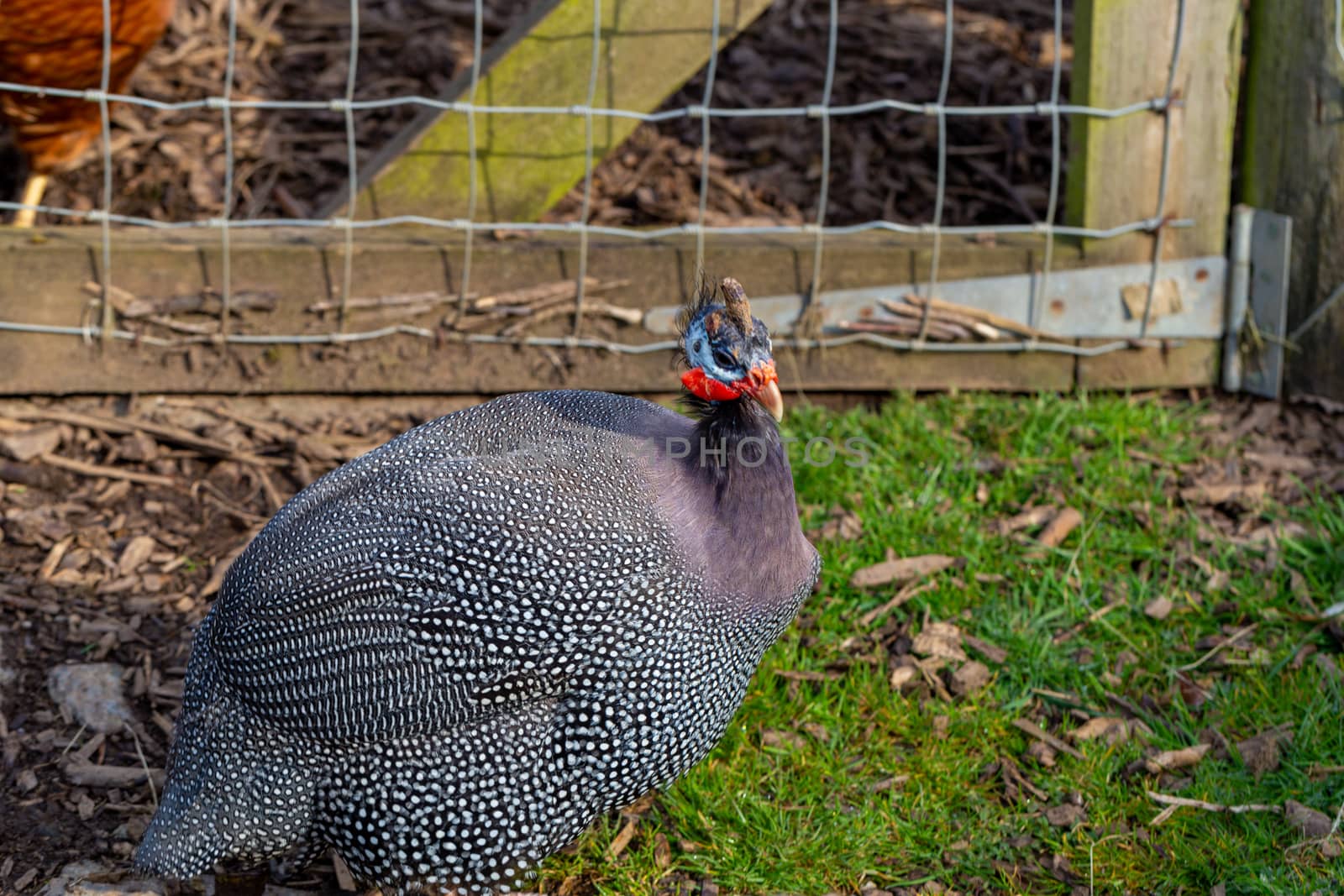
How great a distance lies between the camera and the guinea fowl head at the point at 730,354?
2.66 metres

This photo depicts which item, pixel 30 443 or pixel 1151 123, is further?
pixel 1151 123

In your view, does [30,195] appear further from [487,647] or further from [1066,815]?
[1066,815]

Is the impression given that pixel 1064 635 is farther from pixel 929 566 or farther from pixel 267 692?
pixel 267 692

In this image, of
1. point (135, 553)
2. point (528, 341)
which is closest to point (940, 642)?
point (528, 341)

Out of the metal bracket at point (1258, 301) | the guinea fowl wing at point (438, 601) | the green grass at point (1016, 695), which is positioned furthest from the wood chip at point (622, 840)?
the metal bracket at point (1258, 301)

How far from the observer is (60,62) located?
4.29m

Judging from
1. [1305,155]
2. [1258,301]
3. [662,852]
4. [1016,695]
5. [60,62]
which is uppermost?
[60,62]

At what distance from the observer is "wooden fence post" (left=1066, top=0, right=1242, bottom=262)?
4.07m

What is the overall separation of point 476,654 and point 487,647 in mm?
25

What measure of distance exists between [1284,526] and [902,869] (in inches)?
63.1

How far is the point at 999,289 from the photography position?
4281 mm

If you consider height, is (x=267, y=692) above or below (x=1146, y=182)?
below

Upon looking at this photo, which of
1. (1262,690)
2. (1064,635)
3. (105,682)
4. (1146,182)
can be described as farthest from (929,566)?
(105,682)

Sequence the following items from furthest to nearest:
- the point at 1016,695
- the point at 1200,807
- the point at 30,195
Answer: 1. the point at 30,195
2. the point at 1016,695
3. the point at 1200,807
